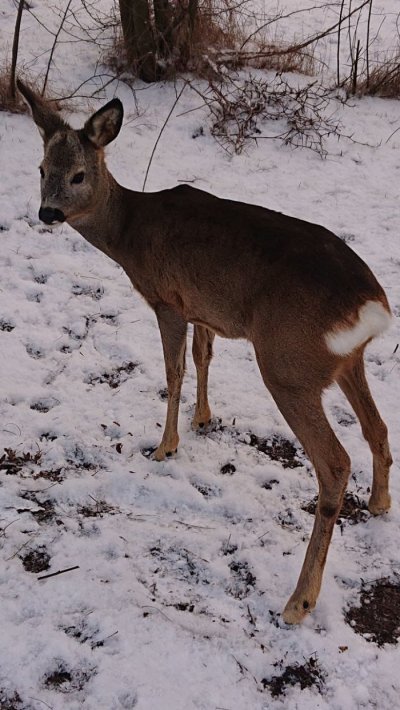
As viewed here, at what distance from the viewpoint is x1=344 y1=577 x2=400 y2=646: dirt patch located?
3273 mm

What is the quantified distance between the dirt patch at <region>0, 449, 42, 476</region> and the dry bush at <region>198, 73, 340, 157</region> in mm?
4520

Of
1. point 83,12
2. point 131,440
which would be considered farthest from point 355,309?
point 83,12

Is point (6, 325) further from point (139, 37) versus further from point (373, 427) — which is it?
point (139, 37)

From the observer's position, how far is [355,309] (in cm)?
320

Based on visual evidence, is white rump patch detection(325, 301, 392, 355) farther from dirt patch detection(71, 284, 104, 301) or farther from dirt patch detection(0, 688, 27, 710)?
dirt patch detection(71, 284, 104, 301)

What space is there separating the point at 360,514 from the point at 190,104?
5628 mm

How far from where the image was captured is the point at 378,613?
3.38 meters

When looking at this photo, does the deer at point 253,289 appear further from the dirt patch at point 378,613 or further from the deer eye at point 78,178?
the dirt patch at point 378,613

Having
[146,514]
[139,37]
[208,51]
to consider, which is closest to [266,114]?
[208,51]

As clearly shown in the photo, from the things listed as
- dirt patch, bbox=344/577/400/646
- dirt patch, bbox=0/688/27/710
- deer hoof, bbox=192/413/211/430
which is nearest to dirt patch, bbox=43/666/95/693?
dirt patch, bbox=0/688/27/710

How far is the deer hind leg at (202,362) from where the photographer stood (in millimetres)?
4500

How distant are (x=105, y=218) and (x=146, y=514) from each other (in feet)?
5.73

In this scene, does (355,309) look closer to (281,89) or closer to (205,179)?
(205,179)

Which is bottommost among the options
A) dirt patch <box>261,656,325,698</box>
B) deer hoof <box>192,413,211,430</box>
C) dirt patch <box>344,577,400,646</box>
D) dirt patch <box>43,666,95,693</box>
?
dirt patch <box>261,656,325,698</box>
